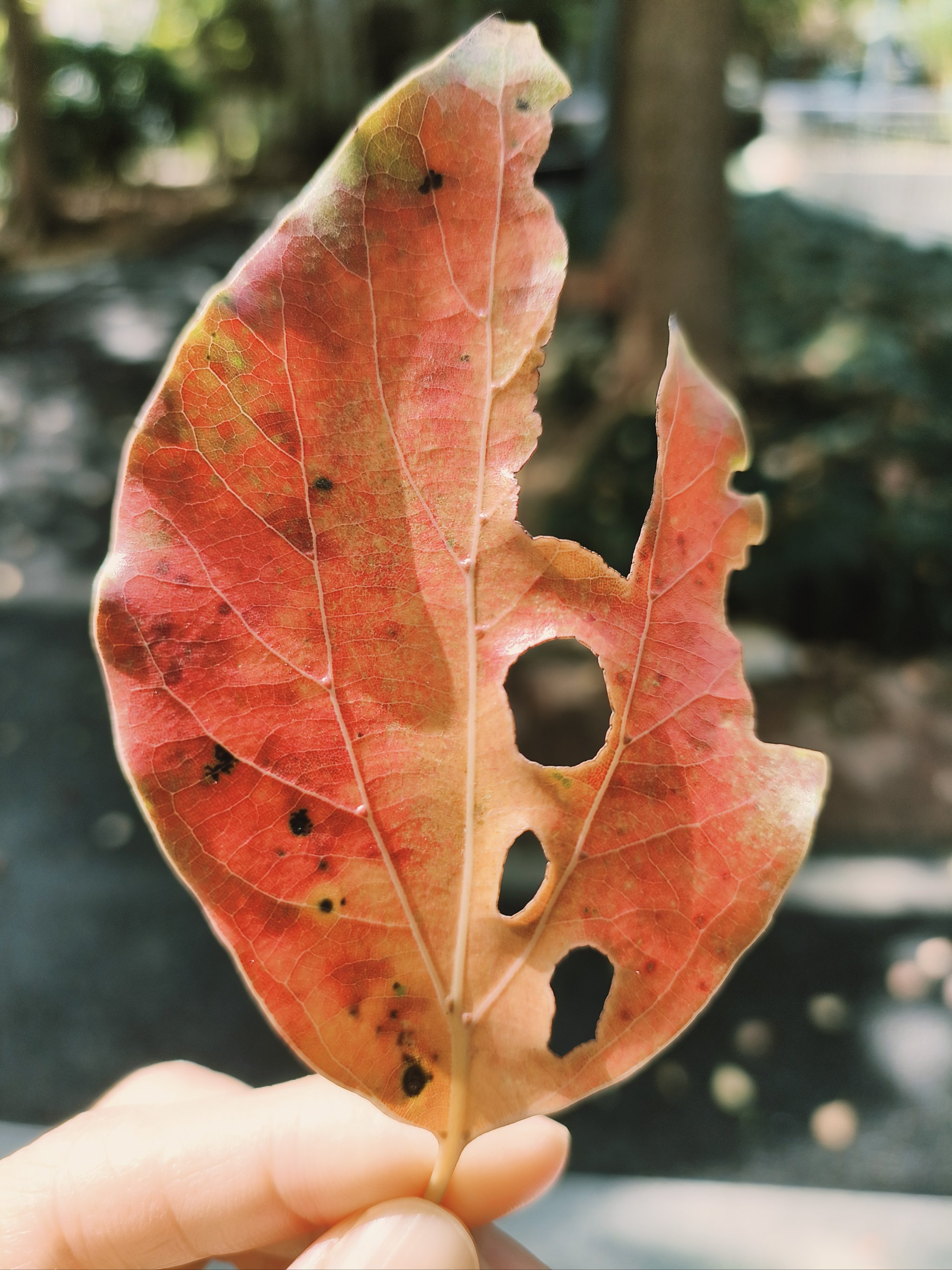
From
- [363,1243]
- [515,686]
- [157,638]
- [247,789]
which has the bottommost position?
[515,686]

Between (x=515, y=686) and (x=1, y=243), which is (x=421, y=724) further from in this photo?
(x=1, y=243)

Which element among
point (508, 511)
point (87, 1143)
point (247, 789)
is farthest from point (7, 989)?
point (508, 511)

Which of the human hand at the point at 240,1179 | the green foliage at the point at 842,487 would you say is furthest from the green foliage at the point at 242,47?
the human hand at the point at 240,1179

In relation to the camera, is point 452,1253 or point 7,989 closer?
point 452,1253

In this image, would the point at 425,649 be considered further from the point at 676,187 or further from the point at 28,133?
the point at 28,133

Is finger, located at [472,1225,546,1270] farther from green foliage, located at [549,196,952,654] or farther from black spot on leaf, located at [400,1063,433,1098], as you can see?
green foliage, located at [549,196,952,654]

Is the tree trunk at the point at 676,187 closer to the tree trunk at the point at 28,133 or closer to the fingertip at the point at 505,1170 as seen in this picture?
the fingertip at the point at 505,1170

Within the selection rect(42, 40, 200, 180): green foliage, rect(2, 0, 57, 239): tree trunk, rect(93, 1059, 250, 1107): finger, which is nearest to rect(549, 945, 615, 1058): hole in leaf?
rect(93, 1059, 250, 1107): finger
